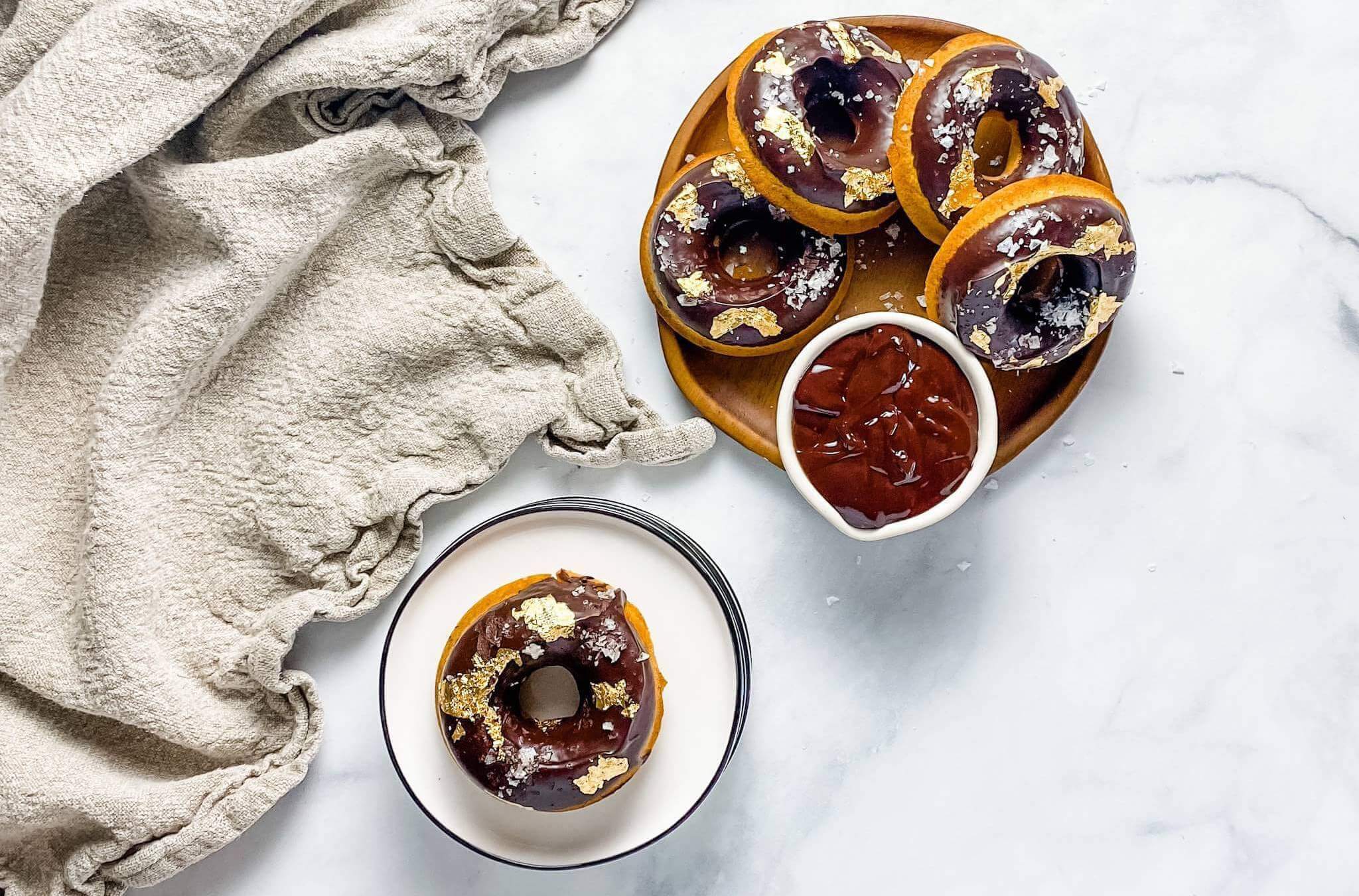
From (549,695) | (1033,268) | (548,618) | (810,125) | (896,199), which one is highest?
(810,125)

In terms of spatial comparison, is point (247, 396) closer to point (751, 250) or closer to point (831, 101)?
point (751, 250)

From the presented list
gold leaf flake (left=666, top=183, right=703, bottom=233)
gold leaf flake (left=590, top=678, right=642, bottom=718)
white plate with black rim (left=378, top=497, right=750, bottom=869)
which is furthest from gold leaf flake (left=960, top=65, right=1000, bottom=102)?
gold leaf flake (left=590, top=678, right=642, bottom=718)

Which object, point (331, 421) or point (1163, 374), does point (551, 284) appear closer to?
point (331, 421)

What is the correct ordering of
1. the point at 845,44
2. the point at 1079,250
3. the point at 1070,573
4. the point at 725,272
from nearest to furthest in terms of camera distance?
the point at 1079,250, the point at 845,44, the point at 725,272, the point at 1070,573

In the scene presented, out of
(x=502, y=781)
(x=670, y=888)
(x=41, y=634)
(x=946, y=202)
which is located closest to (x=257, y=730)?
(x=41, y=634)

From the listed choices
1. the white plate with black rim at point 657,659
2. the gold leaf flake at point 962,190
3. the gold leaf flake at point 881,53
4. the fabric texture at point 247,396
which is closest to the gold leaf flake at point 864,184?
the gold leaf flake at point 962,190

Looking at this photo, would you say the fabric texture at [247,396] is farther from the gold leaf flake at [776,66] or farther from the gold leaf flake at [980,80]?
the gold leaf flake at [980,80]

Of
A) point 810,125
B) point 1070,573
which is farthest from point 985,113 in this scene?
point 1070,573

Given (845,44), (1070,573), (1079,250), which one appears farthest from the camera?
(1070,573)
